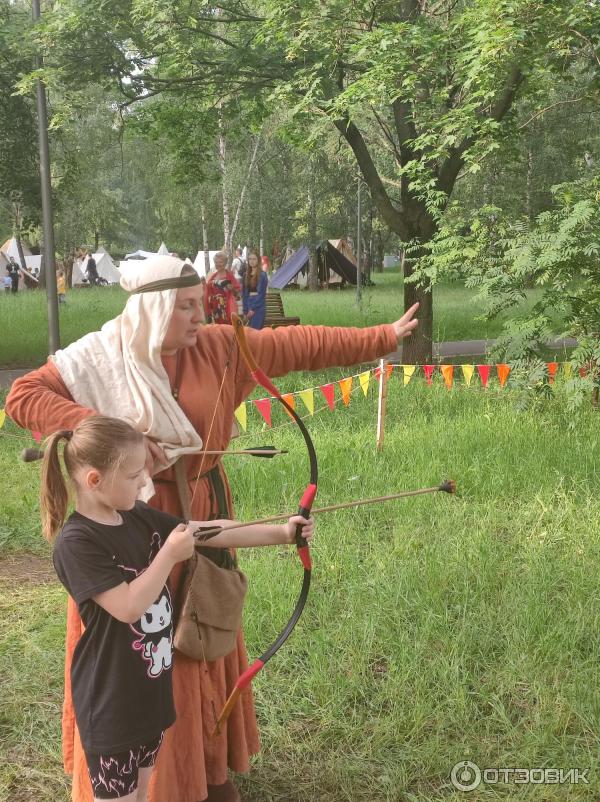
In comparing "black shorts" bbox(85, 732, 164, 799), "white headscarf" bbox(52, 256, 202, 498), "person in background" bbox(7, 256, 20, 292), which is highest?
"person in background" bbox(7, 256, 20, 292)

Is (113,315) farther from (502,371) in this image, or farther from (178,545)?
(178,545)

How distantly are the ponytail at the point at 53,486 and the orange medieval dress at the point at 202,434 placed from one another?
0.25m

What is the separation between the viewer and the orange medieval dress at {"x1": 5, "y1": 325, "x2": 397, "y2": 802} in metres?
2.30

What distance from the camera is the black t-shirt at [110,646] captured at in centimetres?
187

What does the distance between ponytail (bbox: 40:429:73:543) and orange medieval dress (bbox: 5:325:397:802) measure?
249mm

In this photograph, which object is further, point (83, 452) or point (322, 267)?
point (322, 267)

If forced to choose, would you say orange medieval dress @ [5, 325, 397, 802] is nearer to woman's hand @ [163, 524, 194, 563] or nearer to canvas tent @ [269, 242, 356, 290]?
woman's hand @ [163, 524, 194, 563]

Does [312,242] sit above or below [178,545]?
above

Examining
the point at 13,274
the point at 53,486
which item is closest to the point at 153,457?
the point at 53,486

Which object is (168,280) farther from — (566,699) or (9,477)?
(9,477)

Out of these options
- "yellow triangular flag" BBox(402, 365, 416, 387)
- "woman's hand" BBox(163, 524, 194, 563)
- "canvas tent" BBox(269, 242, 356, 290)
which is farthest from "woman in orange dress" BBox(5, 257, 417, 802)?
"canvas tent" BBox(269, 242, 356, 290)

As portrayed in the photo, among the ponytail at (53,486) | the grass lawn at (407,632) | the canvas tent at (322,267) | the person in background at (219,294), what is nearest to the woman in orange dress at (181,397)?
the ponytail at (53,486)

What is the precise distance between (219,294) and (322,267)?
21.1 metres

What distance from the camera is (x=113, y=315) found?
58.5 ft
